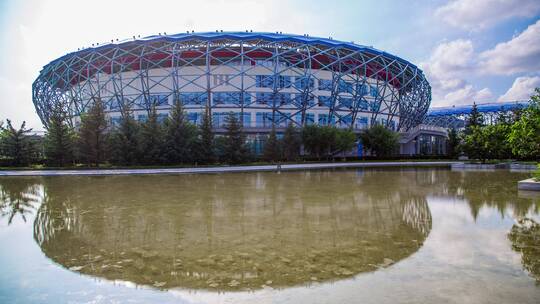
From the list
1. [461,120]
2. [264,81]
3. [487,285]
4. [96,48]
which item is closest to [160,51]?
[96,48]

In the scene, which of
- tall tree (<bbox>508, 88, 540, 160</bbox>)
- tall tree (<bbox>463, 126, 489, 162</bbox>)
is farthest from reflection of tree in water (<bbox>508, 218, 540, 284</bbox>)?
tall tree (<bbox>463, 126, 489, 162</bbox>)

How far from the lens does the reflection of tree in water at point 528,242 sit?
18.8 ft

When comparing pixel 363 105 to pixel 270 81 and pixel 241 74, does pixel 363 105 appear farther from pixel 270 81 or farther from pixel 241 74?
pixel 241 74

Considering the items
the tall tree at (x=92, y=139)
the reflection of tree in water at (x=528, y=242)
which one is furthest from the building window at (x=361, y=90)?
the reflection of tree in water at (x=528, y=242)

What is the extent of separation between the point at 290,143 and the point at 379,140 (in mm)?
12482

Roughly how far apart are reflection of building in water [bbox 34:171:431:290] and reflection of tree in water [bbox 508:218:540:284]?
1733mm

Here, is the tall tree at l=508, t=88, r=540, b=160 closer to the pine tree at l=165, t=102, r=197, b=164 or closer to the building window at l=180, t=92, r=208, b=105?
the pine tree at l=165, t=102, r=197, b=164

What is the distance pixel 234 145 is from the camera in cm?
3659

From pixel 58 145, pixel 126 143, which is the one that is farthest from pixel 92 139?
pixel 126 143

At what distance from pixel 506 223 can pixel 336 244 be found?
4.85m

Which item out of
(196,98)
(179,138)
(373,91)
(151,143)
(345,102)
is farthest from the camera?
(373,91)

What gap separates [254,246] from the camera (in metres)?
7.01

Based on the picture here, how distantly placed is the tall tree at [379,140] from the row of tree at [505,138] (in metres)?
7.52

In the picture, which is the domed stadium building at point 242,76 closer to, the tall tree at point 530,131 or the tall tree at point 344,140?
the tall tree at point 344,140
